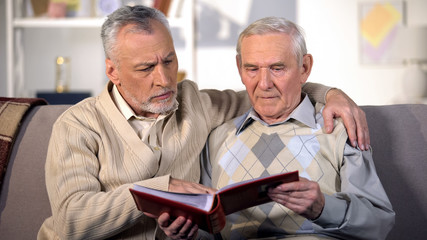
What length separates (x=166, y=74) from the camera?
1789 millimetres

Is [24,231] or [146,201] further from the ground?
[146,201]

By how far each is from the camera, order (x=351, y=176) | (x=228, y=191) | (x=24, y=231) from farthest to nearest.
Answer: (x=24, y=231) → (x=351, y=176) → (x=228, y=191)

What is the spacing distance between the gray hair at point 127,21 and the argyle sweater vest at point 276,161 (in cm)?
49

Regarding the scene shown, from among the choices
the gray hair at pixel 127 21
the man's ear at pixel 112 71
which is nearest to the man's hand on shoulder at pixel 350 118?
the gray hair at pixel 127 21

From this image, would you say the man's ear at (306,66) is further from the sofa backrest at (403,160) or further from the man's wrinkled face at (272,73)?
the sofa backrest at (403,160)

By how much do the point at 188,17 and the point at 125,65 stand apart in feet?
Answer: 7.43

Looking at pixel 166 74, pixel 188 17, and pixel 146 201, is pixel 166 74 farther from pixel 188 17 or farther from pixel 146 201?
pixel 188 17

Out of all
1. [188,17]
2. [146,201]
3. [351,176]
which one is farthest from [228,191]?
[188,17]

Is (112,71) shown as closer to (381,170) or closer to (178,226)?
(178,226)

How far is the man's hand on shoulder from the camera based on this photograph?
165cm

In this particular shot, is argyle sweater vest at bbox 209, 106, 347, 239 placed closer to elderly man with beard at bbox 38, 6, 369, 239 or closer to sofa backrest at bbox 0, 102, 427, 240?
elderly man with beard at bbox 38, 6, 369, 239

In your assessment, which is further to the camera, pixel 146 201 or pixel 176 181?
pixel 176 181

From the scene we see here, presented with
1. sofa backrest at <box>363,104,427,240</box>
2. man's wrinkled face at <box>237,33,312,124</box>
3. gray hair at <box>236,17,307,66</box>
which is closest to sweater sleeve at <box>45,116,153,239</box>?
man's wrinkled face at <box>237,33,312,124</box>

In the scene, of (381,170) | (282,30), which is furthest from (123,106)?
(381,170)
